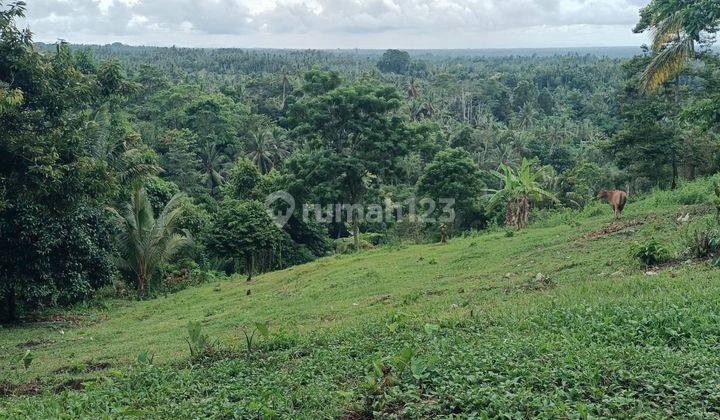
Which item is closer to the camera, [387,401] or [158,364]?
[387,401]

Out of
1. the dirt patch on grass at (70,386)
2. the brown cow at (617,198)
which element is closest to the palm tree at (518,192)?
the brown cow at (617,198)

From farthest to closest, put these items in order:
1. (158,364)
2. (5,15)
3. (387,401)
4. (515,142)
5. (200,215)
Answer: (515,142)
(200,215)
(5,15)
(158,364)
(387,401)

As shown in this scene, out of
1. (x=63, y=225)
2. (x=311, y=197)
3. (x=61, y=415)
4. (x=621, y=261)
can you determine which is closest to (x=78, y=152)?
(x=63, y=225)

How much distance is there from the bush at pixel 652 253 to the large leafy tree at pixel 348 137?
15473 mm

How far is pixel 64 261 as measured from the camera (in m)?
15.2

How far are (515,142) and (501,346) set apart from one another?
48127 mm

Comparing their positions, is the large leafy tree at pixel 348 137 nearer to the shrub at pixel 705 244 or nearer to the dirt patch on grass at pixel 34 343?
the dirt patch on grass at pixel 34 343

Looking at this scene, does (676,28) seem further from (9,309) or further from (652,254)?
(9,309)

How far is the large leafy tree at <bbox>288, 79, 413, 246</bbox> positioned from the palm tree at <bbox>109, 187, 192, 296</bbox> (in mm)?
7124

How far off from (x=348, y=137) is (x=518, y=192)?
818cm

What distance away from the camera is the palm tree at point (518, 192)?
21.6 meters

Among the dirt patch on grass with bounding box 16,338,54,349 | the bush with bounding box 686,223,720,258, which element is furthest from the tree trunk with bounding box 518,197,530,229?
the dirt patch on grass with bounding box 16,338,54,349

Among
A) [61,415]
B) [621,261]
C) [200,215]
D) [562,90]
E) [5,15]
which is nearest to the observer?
[61,415]

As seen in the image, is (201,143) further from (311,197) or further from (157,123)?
(311,197)
